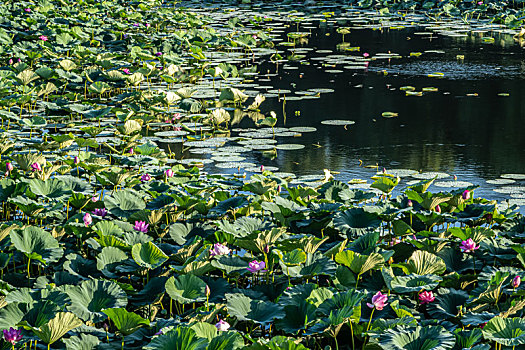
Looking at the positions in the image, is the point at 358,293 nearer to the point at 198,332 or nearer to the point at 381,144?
the point at 198,332

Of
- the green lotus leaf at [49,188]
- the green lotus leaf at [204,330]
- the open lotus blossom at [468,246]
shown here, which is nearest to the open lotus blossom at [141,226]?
the green lotus leaf at [49,188]

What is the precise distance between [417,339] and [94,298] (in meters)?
1.00

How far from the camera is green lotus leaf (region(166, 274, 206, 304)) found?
232 cm

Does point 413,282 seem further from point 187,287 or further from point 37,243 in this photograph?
point 37,243

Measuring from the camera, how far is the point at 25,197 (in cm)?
325

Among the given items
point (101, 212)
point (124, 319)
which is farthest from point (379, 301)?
point (101, 212)

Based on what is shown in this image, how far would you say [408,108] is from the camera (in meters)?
6.01

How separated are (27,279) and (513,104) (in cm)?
460

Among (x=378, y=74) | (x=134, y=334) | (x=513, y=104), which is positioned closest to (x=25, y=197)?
(x=134, y=334)

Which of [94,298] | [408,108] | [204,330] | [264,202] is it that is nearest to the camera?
[204,330]

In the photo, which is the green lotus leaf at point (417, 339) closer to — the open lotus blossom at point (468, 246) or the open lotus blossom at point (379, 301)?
the open lotus blossom at point (379, 301)

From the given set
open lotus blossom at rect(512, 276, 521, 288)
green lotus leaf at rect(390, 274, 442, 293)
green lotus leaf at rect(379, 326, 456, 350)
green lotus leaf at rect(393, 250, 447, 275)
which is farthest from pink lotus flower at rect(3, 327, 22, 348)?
open lotus blossom at rect(512, 276, 521, 288)

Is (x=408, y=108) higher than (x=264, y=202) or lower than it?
lower

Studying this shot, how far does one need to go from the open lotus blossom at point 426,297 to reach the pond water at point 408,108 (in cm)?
161
